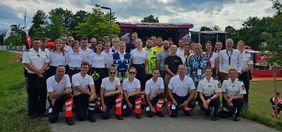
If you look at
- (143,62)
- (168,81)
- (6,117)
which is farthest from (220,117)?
(6,117)

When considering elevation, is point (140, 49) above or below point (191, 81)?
above

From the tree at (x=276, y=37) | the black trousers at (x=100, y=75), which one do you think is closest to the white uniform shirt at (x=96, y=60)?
the black trousers at (x=100, y=75)

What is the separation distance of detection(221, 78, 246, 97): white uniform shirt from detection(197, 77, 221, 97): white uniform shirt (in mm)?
191

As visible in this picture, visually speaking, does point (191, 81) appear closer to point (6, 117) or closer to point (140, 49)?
point (140, 49)

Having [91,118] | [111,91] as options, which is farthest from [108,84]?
[91,118]

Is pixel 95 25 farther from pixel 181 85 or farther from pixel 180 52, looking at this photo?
pixel 181 85

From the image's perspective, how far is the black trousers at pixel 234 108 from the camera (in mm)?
8438

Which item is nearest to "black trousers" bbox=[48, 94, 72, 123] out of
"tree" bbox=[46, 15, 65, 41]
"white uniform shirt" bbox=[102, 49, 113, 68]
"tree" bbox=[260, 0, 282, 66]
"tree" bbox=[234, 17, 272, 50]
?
"white uniform shirt" bbox=[102, 49, 113, 68]

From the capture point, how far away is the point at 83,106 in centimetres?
820

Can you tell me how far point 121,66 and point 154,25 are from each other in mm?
11658

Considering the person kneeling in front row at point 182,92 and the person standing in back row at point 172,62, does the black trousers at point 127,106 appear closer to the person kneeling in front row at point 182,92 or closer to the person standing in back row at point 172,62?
the person kneeling in front row at point 182,92

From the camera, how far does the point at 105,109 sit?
329 inches

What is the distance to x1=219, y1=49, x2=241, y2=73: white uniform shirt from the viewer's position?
905 centimetres

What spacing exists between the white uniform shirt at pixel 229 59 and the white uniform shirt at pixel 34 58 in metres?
4.46
